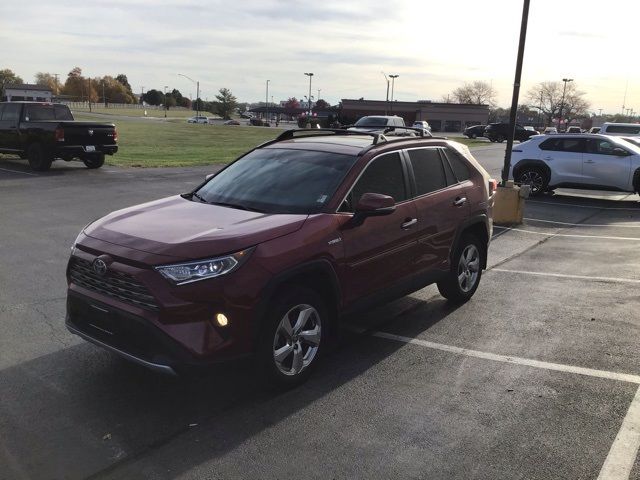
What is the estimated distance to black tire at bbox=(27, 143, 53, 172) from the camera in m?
16.2

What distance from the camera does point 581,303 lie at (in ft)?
20.6

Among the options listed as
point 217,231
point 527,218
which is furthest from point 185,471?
point 527,218

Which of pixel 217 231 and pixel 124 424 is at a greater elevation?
pixel 217 231

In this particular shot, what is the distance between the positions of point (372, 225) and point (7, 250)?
215 inches

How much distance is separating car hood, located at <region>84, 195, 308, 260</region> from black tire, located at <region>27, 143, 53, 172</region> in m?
13.4

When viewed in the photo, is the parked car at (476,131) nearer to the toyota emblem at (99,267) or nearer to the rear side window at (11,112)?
the rear side window at (11,112)

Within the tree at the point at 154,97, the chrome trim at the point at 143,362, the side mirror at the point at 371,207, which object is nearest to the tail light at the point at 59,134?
the chrome trim at the point at 143,362

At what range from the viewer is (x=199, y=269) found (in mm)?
3537

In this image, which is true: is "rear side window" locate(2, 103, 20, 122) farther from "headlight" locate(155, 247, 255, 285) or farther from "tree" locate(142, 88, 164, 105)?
"tree" locate(142, 88, 164, 105)

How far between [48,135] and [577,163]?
14284mm

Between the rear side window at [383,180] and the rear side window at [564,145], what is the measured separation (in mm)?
11466

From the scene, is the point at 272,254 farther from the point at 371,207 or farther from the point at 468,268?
the point at 468,268

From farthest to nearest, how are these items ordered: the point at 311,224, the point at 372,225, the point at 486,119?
the point at 486,119
the point at 372,225
the point at 311,224

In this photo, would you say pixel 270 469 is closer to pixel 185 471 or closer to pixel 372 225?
pixel 185 471
